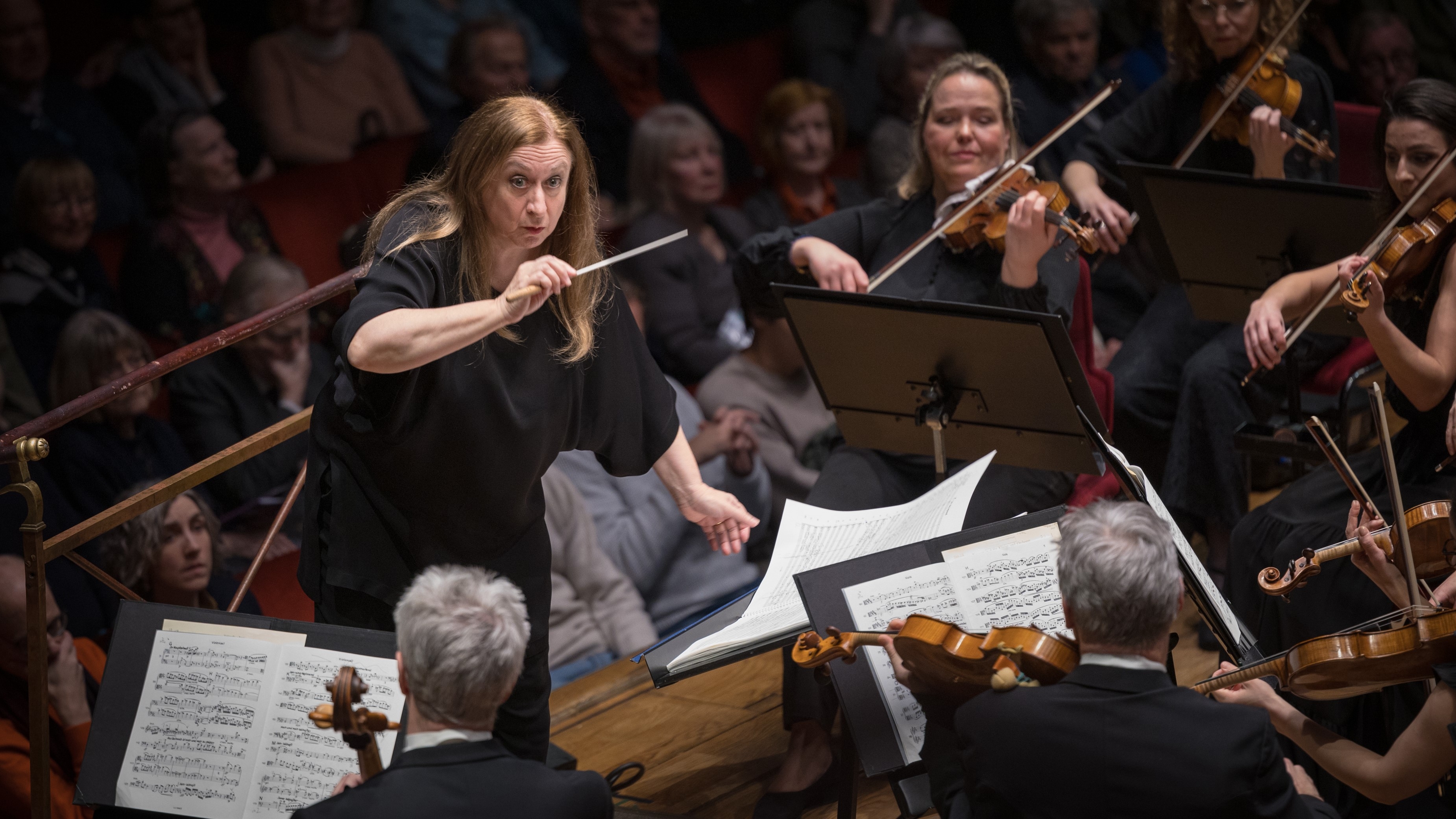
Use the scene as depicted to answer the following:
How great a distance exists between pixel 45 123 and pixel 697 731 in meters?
2.67

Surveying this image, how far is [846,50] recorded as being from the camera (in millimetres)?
5852

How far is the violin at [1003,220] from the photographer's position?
306 cm

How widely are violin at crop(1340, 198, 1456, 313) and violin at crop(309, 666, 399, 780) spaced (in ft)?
6.40

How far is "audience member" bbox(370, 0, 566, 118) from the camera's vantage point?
5.12 m

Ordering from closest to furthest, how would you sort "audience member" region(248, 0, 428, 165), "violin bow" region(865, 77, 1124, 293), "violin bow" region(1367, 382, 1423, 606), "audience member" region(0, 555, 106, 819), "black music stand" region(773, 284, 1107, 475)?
"violin bow" region(1367, 382, 1423, 606)
"black music stand" region(773, 284, 1107, 475)
"audience member" region(0, 555, 106, 819)
"violin bow" region(865, 77, 1124, 293)
"audience member" region(248, 0, 428, 165)

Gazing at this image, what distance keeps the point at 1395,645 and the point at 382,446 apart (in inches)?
58.4

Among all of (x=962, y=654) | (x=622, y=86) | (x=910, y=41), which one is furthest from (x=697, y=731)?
(x=910, y=41)

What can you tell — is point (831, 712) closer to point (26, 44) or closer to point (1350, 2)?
point (26, 44)

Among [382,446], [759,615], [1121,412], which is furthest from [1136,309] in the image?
[382,446]

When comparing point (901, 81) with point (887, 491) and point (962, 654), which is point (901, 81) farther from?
point (962, 654)

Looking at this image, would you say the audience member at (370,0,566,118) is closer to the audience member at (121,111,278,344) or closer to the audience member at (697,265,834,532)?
the audience member at (121,111,278,344)

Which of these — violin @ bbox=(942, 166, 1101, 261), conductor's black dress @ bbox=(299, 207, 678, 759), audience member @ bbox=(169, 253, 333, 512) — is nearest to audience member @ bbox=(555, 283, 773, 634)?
audience member @ bbox=(169, 253, 333, 512)

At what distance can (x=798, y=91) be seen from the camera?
5332 millimetres

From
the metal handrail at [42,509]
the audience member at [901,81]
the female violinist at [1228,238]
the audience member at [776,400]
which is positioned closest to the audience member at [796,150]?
the audience member at [901,81]
